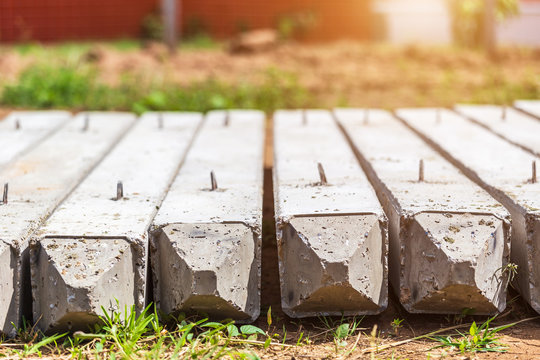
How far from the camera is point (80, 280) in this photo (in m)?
1.80

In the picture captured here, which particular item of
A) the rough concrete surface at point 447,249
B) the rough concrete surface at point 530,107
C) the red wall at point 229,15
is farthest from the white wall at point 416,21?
the rough concrete surface at point 447,249

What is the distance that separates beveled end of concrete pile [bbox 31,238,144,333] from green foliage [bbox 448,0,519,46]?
7.19 m

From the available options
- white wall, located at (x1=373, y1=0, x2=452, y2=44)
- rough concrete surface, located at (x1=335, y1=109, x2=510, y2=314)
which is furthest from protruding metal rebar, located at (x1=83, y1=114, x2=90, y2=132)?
white wall, located at (x1=373, y1=0, x2=452, y2=44)

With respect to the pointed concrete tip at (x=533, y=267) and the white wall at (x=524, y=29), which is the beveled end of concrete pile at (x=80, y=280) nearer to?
the pointed concrete tip at (x=533, y=267)

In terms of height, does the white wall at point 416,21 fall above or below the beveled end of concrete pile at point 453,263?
above

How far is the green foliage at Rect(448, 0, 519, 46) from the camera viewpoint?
8.25m

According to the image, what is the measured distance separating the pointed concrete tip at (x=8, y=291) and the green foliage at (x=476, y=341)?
110 centimetres

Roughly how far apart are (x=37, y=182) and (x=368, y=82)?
4.69 meters

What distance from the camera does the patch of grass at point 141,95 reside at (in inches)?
212

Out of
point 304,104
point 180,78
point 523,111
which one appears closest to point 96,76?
point 180,78

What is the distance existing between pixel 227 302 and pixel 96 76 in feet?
16.7

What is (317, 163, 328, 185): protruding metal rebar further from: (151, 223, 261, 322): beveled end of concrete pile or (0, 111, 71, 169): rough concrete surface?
(0, 111, 71, 169): rough concrete surface

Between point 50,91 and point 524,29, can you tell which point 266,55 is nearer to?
point 50,91

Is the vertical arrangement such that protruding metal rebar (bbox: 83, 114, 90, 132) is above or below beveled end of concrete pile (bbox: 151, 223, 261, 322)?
above
